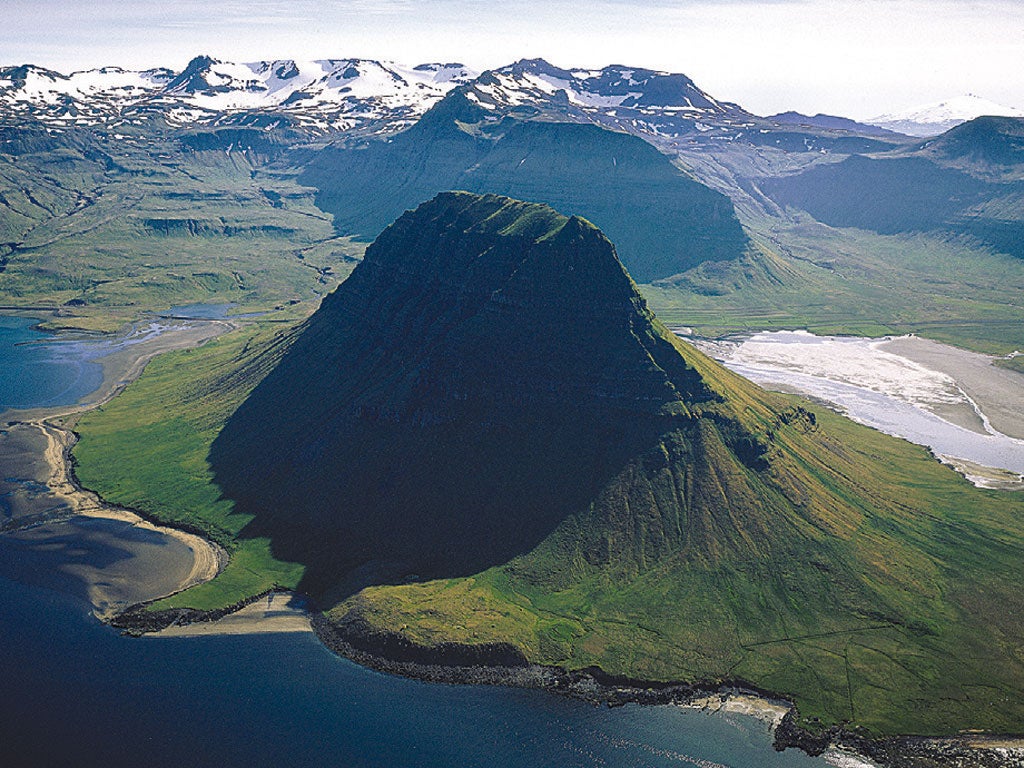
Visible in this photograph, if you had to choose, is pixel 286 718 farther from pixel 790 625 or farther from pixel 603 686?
pixel 790 625

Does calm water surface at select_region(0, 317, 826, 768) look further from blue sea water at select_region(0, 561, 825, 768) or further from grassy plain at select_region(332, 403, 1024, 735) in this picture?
grassy plain at select_region(332, 403, 1024, 735)

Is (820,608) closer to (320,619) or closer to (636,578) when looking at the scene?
(636,578)

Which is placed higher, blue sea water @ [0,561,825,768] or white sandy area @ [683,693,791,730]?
white sandy area @ [683,693,791,730]

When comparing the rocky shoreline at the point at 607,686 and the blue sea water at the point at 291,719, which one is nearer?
the blue sea water at the point at 291,719

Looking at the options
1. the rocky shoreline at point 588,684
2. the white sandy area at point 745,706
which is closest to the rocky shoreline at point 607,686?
the rocky shoreline at point 588,684

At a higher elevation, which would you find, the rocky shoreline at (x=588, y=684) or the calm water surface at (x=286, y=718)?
the rocky shoreline at (x=588, y=684)

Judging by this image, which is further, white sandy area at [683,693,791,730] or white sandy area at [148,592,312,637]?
white sandy area at [148,592,312,637]

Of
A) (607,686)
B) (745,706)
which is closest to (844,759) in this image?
(745,706)

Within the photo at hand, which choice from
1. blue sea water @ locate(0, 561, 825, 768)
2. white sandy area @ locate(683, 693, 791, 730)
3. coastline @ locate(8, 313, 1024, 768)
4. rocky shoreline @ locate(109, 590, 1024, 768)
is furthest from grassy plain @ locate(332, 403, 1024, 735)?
blue sea water @ locate(0, 561, 825, 768)

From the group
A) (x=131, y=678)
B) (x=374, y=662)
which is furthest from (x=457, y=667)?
(x=131, y=678)

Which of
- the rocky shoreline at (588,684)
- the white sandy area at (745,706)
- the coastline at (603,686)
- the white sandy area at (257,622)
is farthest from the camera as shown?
the white sandy area at (257,622)

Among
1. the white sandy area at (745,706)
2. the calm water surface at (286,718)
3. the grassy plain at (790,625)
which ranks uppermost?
the grassy plain at (790,625)

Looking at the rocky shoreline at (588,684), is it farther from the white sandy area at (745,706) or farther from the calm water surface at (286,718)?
the calm water surface at (286,718)
